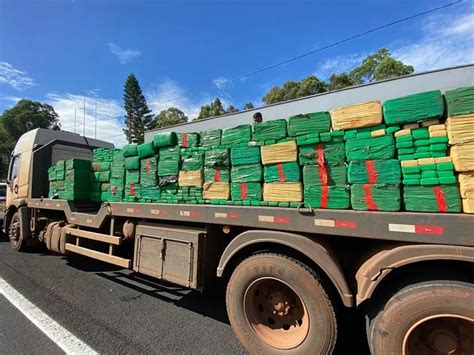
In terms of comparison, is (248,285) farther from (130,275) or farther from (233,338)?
(130,275)

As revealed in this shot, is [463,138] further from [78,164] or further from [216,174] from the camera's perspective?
[78,164]

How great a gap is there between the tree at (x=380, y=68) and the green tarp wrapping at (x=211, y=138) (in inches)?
1251

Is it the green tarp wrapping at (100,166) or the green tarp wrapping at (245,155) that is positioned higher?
the green tarp wrapping at (100,166)

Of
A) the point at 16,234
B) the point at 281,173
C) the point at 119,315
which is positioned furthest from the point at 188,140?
the point at 16,234

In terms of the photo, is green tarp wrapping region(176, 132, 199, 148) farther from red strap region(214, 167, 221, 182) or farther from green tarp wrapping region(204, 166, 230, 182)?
red strap region(214, 167, 221, 182)

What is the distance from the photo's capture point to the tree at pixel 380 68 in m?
30.4

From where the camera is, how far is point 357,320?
11.7 ft

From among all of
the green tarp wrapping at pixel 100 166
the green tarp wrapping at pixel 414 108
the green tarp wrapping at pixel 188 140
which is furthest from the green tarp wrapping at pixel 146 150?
the green tarp wrapping at pixel 414 108

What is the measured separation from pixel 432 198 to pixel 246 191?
5.44 ft

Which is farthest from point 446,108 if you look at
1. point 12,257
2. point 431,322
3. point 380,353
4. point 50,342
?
point 12,257

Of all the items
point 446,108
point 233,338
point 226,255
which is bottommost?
point 233,338

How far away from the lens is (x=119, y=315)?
3949mm

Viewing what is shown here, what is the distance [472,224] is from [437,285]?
0.48 metres

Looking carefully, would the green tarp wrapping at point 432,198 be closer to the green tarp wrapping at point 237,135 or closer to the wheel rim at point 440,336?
the wheel rim at point 440,336
